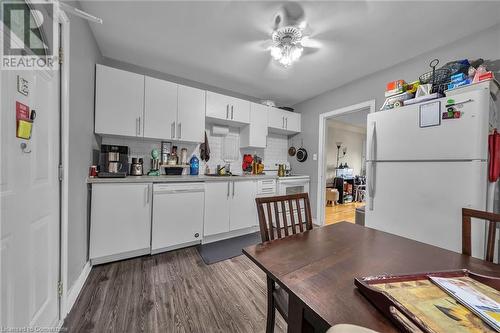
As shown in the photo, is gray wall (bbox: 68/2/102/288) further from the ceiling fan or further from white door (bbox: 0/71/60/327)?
the ceiling fan

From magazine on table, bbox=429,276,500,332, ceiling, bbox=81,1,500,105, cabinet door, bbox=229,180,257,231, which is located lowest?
cabinet door, bbox=229,180,257,231

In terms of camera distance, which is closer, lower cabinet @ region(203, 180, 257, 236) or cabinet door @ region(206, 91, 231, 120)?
lower cabinet @ region(203, 180, 257, 236)

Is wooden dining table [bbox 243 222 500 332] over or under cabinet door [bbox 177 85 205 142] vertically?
under

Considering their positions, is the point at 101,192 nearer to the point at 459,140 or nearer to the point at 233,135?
the point at 233,135

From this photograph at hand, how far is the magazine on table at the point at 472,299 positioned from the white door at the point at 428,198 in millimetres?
1105

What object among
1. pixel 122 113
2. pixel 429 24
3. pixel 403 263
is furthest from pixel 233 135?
pixel 403 263

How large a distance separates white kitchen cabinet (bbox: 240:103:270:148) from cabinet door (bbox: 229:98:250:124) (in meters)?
0.09

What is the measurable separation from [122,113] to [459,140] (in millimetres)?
3221

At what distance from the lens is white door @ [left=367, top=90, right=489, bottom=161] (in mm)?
1318

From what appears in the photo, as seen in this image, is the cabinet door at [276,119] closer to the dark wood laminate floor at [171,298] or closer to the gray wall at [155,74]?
the gray wall at [155,74]

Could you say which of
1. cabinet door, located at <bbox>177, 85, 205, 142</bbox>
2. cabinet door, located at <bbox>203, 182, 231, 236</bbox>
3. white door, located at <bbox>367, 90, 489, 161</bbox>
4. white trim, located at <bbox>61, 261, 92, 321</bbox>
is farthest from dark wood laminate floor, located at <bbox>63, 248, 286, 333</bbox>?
white door, located at <bbox>367, 90, 489, 161</bbox>

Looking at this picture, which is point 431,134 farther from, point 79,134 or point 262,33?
point 79,134

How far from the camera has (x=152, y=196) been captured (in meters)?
2.20

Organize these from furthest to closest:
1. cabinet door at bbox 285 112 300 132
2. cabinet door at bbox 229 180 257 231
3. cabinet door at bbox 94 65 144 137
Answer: cabinet door at bbox 285 112 300 132
cabinet door at bbox 229 180 257 231
cabinet door at bbox 94 65 144 137
